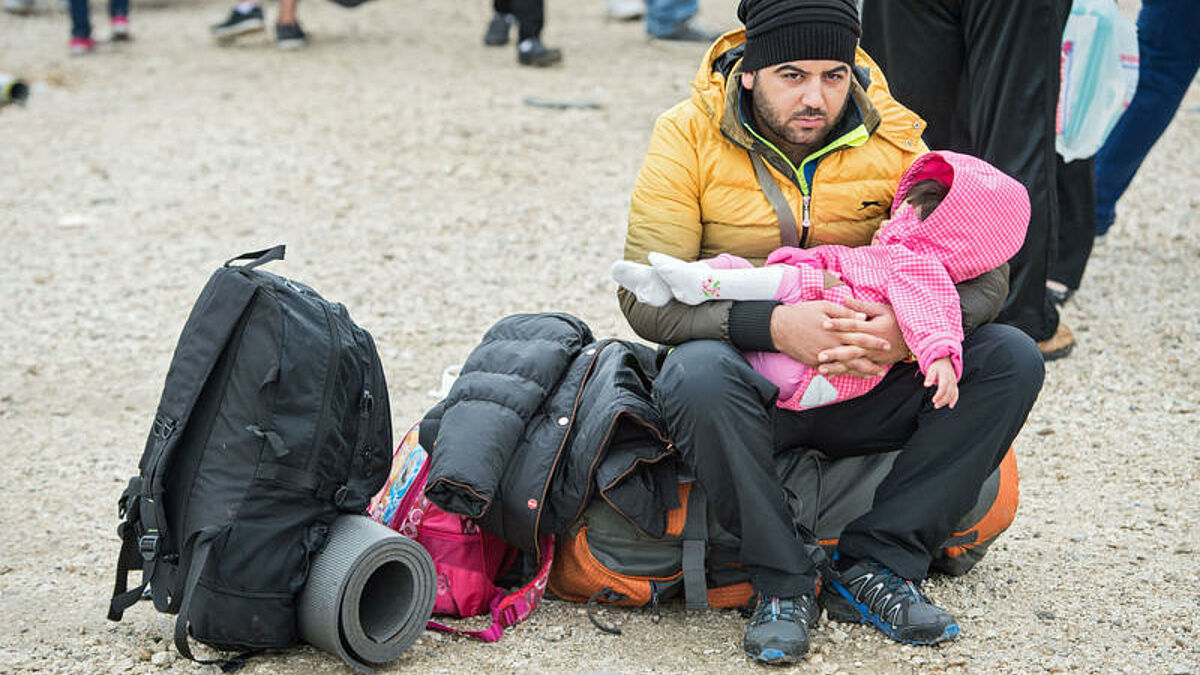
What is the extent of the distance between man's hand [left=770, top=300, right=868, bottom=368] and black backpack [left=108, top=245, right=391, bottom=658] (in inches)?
40.7

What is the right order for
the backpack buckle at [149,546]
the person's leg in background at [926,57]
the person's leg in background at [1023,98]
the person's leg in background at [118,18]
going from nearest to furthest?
the backpack buckle at [149,546], the person's leg in background at [1023,98], the person's leg in background at [926,57], the person's leg in background at [118,18]

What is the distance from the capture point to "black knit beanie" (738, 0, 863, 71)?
3311 millimetres

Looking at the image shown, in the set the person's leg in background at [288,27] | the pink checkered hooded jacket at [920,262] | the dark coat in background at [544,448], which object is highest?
the pink checkered hooded jacket at [920,262]

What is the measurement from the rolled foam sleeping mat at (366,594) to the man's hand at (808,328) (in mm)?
983

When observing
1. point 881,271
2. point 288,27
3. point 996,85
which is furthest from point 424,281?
point 288,27

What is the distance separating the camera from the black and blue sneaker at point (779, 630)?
3.02 metres

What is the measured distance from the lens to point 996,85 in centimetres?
463

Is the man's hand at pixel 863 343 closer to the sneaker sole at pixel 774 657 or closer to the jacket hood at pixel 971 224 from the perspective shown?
the jacket hood at pixel 971 224

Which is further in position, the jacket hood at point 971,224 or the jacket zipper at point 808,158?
the jacket zipper at point 808,158

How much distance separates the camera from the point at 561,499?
125 inches

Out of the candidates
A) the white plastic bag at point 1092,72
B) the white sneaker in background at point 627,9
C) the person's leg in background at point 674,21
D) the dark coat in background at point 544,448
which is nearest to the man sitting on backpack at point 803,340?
the dark coat in background at point 544,448

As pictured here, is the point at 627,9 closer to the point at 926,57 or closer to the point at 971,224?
the point at 926,57

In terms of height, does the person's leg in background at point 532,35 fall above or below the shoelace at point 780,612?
below

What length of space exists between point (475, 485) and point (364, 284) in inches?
127
